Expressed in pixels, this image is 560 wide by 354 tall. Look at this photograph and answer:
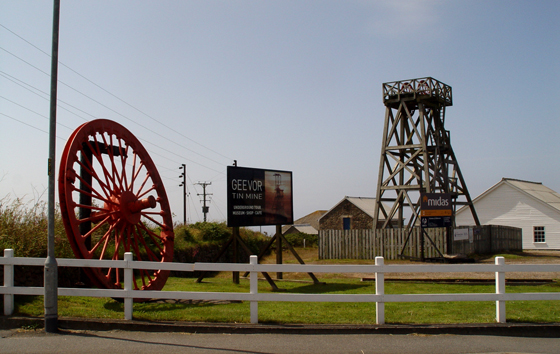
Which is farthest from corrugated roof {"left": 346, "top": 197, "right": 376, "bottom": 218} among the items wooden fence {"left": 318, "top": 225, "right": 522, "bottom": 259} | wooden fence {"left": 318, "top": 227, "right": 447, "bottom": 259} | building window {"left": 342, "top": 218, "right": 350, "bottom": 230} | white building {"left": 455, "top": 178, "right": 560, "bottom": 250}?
wooden fence {"left": 318, "top": 227, "right": 447, "bottom": 259}

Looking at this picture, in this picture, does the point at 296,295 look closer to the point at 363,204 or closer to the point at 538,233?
the point at 538,233

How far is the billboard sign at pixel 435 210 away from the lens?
26.7m

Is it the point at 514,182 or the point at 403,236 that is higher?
the point at 514,182

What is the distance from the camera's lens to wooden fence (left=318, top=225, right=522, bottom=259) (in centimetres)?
2827

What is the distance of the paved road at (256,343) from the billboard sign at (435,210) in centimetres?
1885

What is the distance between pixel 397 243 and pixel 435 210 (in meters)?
3.80

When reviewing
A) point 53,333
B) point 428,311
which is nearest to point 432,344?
point 428,311

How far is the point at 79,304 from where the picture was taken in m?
10.6

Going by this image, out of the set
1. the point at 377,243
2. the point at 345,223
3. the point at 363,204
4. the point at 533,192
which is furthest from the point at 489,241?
the point at 363,204

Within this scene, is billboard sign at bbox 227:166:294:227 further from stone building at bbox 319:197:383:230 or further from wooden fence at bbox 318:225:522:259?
stone building at bbox 319:197:383:230

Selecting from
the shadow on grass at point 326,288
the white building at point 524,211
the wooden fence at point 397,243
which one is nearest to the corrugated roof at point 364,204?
the white building at point 524,211

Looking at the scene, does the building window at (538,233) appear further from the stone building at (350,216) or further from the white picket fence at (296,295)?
the white picket fence at (296,295)

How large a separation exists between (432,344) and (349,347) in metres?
1.25

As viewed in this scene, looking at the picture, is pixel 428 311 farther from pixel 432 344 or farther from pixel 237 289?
pixel 237 289
